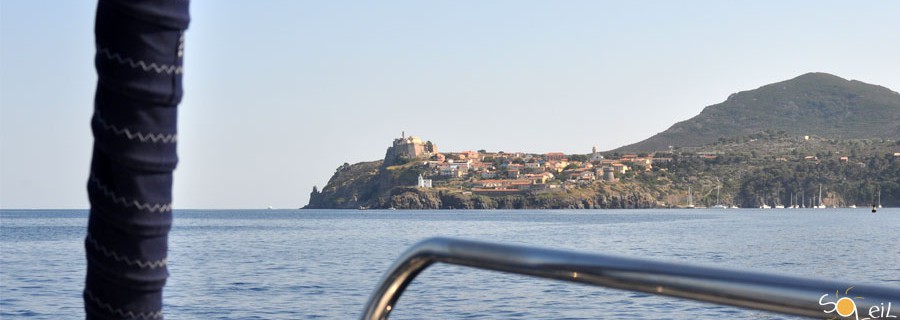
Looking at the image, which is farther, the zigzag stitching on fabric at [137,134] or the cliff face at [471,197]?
the cliff face at [471,197]

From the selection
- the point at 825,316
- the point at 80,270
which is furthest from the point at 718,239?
the point at 825,316

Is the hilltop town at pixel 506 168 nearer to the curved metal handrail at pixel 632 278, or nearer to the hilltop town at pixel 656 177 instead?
the hilltop town at pixel 656 177

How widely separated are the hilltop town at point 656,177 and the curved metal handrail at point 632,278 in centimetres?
11887

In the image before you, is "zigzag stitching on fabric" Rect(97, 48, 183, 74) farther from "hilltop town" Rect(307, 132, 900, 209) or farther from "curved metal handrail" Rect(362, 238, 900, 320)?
"hilltop town" Rect(307, 132, 900, 209)

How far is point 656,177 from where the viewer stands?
12444 cm

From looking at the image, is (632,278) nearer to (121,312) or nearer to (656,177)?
(121,312)

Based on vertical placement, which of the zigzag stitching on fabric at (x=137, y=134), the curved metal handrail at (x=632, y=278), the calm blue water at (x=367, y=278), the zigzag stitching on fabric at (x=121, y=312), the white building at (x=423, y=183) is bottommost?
the calm blue water at (x=367, y=278)

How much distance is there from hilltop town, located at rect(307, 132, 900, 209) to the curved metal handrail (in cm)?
11887

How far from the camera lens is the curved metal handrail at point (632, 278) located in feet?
2.94

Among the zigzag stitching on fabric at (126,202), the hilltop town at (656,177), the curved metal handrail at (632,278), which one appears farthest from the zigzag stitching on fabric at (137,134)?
the hilltop town at (656,177)

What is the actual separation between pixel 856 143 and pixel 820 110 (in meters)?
22.0

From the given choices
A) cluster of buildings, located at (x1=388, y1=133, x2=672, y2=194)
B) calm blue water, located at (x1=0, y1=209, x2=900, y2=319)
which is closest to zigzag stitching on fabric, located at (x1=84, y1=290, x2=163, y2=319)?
calm blue water, located at (x1=0, y1=209, x2=900, y2=319)

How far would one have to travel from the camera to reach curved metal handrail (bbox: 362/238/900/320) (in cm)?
90

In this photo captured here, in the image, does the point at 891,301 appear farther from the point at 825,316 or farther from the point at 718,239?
the point at 718,239
